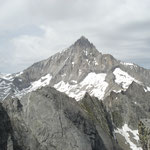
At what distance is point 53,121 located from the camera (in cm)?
4056

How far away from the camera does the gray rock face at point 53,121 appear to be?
38562 mm

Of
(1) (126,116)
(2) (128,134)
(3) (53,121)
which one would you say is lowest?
(2) (128,134)

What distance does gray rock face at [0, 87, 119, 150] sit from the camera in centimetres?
3856

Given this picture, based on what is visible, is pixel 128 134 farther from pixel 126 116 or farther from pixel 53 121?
pixel 53 121

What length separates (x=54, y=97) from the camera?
44.5 meters

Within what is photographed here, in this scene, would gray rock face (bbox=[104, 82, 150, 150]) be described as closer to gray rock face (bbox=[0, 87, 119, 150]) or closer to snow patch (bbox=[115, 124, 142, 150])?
snow patch (bbox=[115, 124, 142, 150])

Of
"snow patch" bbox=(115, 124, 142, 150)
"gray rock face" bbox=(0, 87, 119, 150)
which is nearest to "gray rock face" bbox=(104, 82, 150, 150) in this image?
"snow patch" bbox=(115, 124, 142, 150)

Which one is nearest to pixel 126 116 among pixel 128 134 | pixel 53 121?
pixel 128 134

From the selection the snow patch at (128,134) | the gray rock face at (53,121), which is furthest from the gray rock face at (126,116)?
the gray rock face at (53,121)

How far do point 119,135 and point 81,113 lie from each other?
67.8 meters

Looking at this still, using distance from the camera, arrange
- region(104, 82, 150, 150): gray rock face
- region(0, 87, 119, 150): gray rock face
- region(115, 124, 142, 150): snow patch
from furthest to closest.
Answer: region(104, 82, 150, 150): gray rock face, region(115, 124, 142, 150): snow patch, region(0, 87, 119, 150): gray rock face

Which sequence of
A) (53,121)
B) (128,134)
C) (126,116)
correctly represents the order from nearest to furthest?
1. (53,121)
2. (128,134)
3. (126,116)

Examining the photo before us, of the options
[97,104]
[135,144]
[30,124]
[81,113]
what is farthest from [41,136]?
[135,144]

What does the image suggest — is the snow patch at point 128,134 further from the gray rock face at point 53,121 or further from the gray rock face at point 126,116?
the gray rock face at point 53,121
